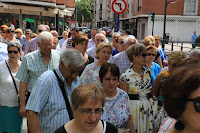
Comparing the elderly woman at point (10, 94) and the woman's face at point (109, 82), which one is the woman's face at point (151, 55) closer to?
the woman's face at point (109, 82)

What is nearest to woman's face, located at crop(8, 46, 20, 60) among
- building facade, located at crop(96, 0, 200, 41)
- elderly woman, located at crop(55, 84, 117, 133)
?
elderly woman, located at crop(55, 84, 117, 133)

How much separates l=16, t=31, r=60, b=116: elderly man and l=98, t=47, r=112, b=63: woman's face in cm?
88

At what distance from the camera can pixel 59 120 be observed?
281 centimetres

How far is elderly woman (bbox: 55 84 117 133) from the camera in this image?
7.66 ft

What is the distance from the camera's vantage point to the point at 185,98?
1.64 m

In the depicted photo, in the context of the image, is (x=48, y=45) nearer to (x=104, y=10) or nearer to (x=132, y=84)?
(x=132, y=84)

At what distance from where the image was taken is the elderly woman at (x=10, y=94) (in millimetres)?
4441

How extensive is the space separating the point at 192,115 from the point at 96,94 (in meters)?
0.99

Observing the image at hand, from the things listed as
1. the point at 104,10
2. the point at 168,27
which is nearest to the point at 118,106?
the point at 168,27

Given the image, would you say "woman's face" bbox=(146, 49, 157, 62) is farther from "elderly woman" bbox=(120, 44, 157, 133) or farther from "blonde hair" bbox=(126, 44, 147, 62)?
"elderly woman" bbox=(120, 44, 157, 133)

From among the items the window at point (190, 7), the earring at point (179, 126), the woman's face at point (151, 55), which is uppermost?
the window at point (190, 7)

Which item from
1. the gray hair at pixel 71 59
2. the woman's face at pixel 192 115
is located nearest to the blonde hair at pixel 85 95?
the gray hair at pixel 71 59

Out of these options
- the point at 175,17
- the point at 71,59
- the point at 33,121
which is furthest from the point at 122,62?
the point at 175,17

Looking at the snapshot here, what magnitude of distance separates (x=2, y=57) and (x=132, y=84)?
3432 mm
